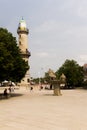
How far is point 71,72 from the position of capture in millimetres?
93500

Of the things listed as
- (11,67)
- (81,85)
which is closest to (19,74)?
(11,67)

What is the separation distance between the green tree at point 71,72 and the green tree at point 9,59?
42.3m

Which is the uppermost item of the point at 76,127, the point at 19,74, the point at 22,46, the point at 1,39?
the point at 22,46

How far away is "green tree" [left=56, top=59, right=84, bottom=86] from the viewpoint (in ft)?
304

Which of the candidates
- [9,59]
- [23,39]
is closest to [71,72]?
[23,39]

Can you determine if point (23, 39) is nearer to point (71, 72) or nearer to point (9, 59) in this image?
point (71, 72)

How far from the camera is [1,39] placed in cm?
4531

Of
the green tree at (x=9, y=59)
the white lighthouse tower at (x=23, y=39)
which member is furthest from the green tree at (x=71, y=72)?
the green tree at (x=9, y=59)

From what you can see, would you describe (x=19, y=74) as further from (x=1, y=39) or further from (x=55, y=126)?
(x=55, y=126)

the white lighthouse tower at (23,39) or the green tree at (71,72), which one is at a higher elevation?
the white lighthouse tower at (23,39)

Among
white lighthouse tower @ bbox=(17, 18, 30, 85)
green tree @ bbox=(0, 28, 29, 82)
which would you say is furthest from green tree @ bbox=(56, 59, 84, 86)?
green tree @ bbox=(0, 28, 29, 82)

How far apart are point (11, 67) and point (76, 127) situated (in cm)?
2832

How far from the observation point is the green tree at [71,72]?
92688 mm

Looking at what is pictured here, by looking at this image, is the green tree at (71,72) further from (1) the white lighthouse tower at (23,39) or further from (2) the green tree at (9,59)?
(2) the green tree at (9,59)
